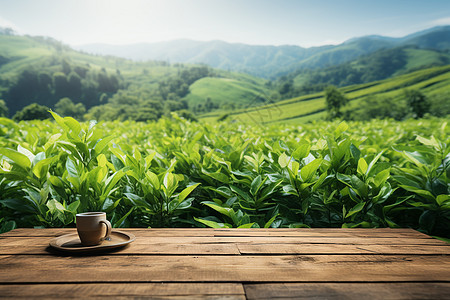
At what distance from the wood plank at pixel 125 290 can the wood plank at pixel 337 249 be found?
0.28 m

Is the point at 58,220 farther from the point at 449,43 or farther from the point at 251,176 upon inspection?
the point at 449,43

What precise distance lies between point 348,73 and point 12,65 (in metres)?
114

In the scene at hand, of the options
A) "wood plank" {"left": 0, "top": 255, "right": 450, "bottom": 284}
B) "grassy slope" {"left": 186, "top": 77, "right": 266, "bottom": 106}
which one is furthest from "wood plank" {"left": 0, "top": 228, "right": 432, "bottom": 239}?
"grassy slope" {"left": 186, "top": 77, "right": 266, "bottom": 106}

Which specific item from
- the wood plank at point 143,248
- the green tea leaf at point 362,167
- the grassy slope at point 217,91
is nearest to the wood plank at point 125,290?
the wood plank at point 143,248

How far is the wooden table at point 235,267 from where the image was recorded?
802mm

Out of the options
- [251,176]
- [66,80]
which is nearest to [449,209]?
[251,176]

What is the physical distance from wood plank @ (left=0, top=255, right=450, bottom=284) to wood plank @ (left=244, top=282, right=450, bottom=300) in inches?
1.1

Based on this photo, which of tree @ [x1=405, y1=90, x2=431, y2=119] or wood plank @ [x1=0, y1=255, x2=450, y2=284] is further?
tree @ [x1=405, y1=90, x2=431, y2=119]

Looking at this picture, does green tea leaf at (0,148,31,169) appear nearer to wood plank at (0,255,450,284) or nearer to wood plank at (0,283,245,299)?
wood plank at (0,255,450,284)

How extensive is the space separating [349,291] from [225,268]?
14.6 inches

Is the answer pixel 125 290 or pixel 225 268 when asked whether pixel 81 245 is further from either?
pixel 225 268

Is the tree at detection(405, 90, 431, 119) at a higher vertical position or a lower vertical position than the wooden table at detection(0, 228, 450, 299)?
lower

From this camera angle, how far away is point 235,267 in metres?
0.95

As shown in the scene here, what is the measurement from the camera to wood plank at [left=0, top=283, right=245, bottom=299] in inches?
30.4
